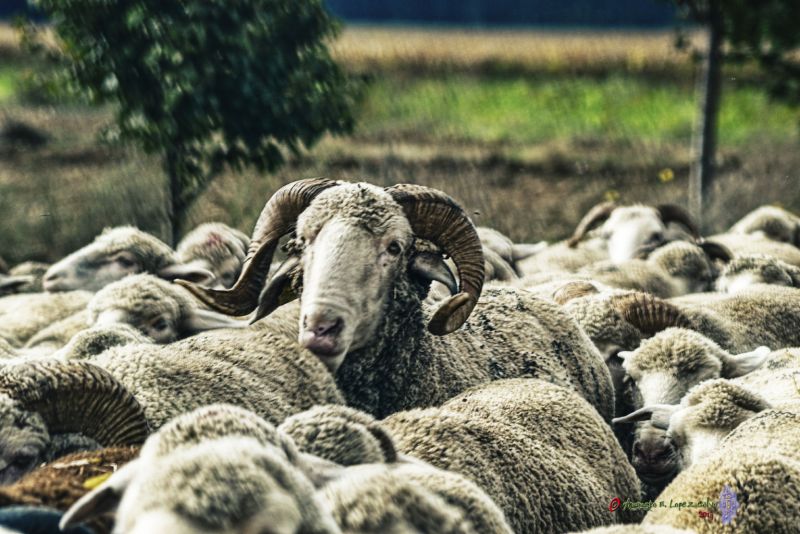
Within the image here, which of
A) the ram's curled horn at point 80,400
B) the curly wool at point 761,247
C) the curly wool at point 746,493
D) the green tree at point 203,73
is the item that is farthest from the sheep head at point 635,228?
the ram's curled horn at point 80,400

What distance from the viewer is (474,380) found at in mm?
5734

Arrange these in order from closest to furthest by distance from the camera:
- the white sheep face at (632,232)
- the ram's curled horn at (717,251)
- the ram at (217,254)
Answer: the ram at (217,254), the ram's curled horn at (717,251), the white sheep face at (632,232)

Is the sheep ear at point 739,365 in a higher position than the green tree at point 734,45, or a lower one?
higher

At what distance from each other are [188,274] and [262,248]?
1888 mm

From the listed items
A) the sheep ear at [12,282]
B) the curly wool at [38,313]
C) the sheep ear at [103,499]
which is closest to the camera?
the sheep ear at [103,499]

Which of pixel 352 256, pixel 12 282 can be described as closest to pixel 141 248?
pixel 12 282

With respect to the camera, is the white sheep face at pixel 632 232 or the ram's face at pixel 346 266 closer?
the ram's face at pixel 346 266

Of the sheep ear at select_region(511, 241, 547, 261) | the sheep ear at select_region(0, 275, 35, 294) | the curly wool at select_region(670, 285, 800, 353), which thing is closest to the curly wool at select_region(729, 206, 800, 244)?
the sheep ear at select_region(511, 241, 547, 261)

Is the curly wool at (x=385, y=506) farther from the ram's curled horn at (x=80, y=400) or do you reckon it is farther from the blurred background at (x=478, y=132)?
the blurred background at (x=478, y=132)

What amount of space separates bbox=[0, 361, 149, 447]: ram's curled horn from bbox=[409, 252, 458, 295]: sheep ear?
1646mm

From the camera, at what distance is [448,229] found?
571 centimetres

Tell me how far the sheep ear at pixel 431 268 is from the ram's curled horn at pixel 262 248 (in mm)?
546

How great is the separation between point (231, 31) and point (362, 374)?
5113mm

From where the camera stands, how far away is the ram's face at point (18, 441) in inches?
165
